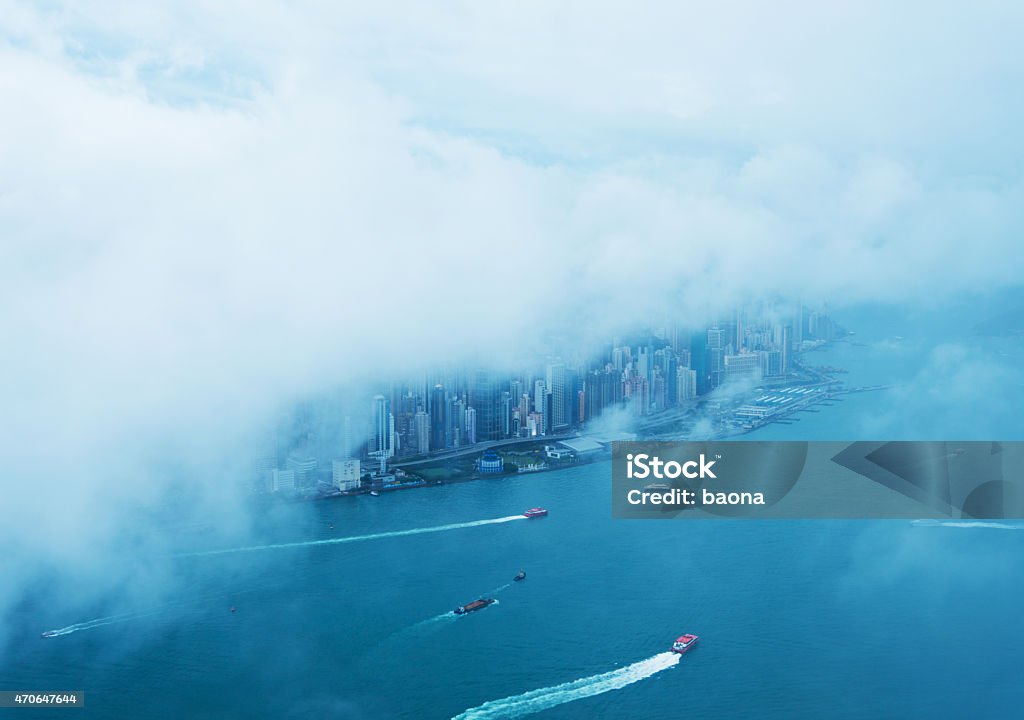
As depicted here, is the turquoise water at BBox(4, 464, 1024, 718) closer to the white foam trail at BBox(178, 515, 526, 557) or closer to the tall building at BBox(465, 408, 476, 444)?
the white foam trail at BBox(178, 515, 526, 557)

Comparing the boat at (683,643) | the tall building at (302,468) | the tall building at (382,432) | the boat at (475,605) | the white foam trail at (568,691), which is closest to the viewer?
the white foam trail at (568,691)

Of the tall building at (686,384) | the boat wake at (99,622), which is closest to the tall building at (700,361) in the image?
the tall building at (686,384)

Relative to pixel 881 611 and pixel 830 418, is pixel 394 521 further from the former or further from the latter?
pixel 830 418

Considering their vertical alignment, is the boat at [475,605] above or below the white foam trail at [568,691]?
above

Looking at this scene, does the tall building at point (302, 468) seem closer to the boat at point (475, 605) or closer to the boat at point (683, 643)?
the boat at point (475, 605)

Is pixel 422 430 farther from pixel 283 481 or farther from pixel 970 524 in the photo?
pixel 970 524

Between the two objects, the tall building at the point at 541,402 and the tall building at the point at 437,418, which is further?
the tall building at the point at 541,402

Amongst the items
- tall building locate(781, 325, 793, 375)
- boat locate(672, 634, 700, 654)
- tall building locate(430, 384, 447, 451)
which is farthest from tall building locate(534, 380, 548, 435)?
boat locate(672, 634, 700, 654)

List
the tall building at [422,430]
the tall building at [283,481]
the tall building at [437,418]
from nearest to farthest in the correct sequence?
the tall building at [283,481], the tall building at [422,430], the tall building at [437,418]
